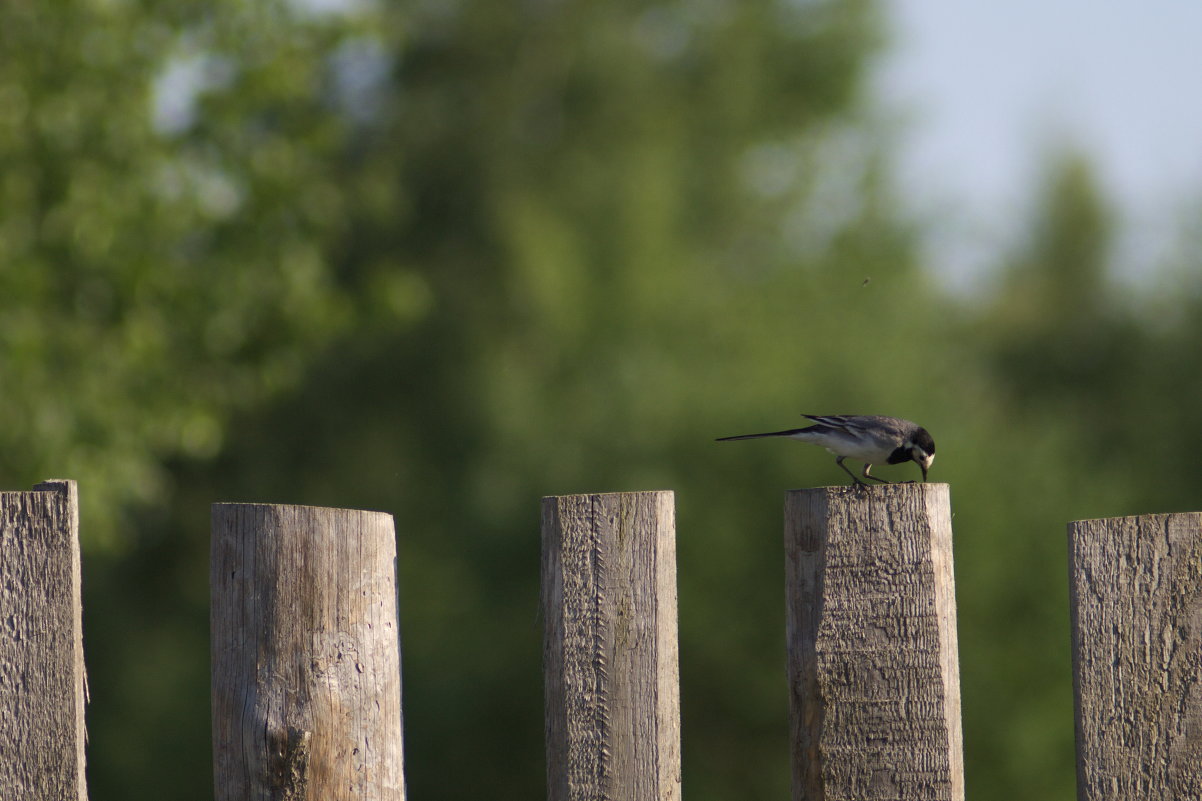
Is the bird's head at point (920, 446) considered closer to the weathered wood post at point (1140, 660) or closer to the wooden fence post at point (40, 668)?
the weathered wood post at point (1140, 660)

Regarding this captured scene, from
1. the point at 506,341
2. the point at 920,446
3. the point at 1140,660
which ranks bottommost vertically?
the point at 1140,660

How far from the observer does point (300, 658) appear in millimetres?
2572

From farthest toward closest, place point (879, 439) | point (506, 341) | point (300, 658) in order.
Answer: point (506, 341), point (879, 439), point (300, 658)

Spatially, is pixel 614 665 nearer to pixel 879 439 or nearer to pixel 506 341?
pixel 879 439

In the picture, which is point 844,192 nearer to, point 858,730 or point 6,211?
point 6,211

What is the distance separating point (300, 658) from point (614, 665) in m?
0.63

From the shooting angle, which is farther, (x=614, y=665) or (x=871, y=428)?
(x=871, y=428)

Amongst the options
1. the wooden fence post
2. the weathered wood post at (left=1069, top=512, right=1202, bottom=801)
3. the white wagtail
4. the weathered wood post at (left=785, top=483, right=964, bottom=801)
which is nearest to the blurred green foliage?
the white wagtail

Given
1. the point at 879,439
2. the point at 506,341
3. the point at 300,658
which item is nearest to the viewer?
the point at 300,658

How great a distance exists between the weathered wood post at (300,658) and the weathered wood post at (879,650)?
88cm

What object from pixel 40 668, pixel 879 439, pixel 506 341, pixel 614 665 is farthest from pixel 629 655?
pixel 506 341

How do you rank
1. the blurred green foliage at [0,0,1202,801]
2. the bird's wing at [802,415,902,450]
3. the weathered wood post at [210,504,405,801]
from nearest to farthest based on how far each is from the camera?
1. the weathered wood post at [210,504,405,801]
2. the bird's wing at [802,415,902,450]
3. the blurred green foliage at [0,0,1202,801]

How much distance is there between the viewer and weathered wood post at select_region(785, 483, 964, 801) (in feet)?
8.49

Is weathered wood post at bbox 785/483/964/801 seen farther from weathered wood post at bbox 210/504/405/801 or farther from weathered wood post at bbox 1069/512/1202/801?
weathered wood post at bbox 210/504/405/801
